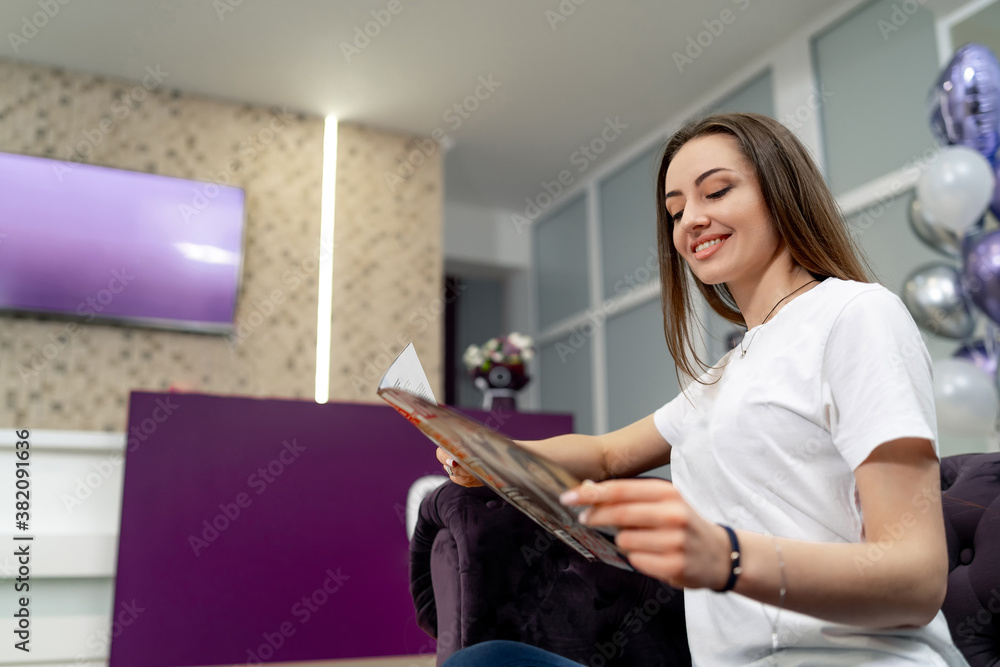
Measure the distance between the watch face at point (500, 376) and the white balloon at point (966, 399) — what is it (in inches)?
65.5

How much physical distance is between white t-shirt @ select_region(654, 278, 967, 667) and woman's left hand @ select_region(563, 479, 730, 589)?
0.49 feet

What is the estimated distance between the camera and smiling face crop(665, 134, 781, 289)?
938 millimetres

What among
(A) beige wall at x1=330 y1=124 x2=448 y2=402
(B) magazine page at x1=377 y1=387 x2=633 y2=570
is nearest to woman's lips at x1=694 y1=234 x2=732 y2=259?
(B) magazine page at x1=377 y1=387 x2=633 y2=570

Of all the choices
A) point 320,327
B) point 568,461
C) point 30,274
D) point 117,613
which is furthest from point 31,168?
point 568,461

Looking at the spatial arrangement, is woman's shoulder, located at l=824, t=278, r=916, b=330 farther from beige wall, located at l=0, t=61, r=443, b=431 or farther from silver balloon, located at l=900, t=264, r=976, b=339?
beige wall, located at l=0, t=61, r=443, b=431

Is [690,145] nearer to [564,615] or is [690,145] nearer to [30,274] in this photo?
[564,615]

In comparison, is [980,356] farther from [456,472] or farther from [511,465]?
[511,465]

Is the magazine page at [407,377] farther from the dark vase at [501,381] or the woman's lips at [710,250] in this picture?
the dark vase at [501,381]

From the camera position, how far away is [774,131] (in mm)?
962

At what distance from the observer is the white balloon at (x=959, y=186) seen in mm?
2305

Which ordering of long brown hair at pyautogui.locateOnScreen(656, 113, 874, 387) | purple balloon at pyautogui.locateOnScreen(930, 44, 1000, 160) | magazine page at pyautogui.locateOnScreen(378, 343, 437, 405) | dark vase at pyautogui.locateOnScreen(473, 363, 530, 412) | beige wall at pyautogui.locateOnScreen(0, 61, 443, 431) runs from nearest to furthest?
1. magazine page at pyautogui.locateOnScreen(378, 343, 437, 405)
2. long brown hair at pyautogui.locateOnScreen(656, 113, 874, 387)
3. purple balloon at pyautogui.locateOnScreen(930, 44, 1000, 160)
4. dark vase at pyautogui.locateOnScreen(473, 363, 530, 412)
5. beige wall at pyautogui.locateOnScreen(0, 61, 443, 431)

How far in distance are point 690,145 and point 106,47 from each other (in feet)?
11.6

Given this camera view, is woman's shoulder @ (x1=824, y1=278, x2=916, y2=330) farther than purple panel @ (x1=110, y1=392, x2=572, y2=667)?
No

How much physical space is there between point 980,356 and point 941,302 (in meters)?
0.24
